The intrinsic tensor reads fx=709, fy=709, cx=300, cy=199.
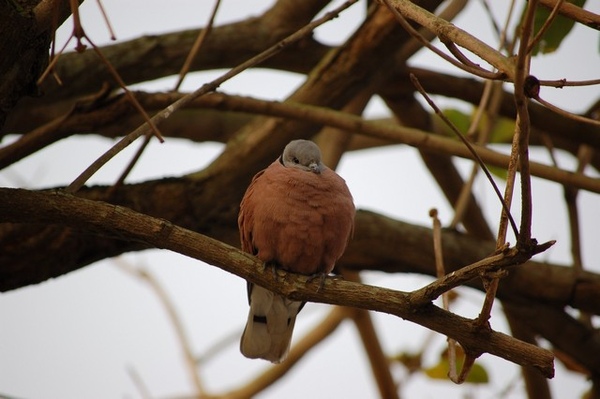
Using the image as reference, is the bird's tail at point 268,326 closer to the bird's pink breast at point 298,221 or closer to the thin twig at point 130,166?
the bird's pink breast at point 298,221

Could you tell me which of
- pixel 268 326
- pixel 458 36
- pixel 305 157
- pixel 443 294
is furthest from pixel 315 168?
pixel 458 36

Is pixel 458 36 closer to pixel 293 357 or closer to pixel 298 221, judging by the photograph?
pixel 298 221

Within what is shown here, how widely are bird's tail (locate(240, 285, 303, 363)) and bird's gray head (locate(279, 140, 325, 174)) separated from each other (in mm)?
777

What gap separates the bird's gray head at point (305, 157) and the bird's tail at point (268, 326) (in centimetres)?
78

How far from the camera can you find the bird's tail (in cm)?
419

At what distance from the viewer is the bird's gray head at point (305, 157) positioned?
3.94 m

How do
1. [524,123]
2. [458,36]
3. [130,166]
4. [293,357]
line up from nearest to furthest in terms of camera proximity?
[524,123], [458,36], [130,166], [293,357]

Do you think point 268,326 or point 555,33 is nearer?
point 555,33

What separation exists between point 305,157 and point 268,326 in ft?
3.41

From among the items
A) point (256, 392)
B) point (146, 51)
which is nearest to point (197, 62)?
point (146, 51)

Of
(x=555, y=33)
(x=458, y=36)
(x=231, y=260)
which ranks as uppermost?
(x=555, y=33)

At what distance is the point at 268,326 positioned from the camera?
421cm

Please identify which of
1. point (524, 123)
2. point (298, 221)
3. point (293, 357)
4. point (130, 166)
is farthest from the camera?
point (293, 357)

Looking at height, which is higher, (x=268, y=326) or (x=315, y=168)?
(x=315, y=168)
